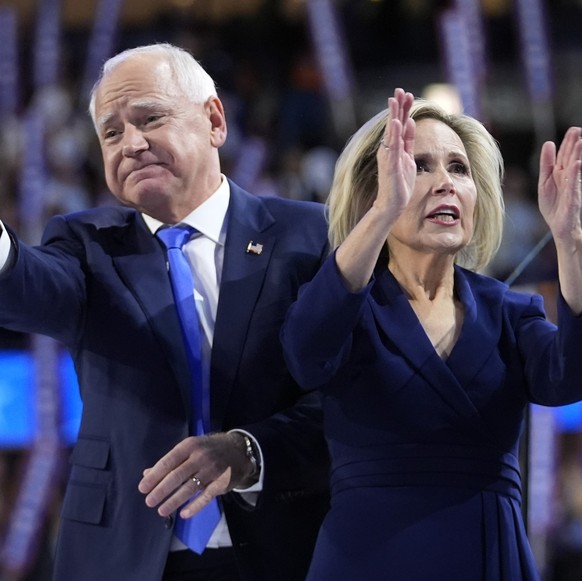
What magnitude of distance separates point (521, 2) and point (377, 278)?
506 cm

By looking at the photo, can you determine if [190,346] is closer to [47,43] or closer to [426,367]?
[426,367]

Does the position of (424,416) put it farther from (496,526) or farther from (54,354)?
(54,354)

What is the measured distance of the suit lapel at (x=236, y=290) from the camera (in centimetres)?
224

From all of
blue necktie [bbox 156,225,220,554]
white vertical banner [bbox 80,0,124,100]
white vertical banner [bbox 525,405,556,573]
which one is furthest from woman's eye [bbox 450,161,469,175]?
white vertical banner [bbox 80,0,124,100]

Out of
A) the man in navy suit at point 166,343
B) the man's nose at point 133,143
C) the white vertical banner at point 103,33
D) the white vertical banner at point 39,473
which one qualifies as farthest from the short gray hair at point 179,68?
the white vertical banner at point 103,33

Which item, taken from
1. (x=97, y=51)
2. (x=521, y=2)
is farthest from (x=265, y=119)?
(x=521, y=2)

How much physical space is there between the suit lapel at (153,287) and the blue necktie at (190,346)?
0.06 ft

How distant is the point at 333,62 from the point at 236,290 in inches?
193

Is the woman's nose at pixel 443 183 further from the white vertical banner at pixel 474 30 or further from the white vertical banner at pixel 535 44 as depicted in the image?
the white vertical banner at pixel 535 44

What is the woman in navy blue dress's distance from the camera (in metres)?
1.89

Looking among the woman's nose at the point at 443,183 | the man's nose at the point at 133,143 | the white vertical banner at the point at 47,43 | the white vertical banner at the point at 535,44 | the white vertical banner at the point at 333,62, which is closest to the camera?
the woman's nose at the point at 443,183

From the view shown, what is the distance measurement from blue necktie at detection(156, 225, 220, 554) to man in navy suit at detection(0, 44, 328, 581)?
2 cm

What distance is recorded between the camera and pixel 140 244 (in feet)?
7.78

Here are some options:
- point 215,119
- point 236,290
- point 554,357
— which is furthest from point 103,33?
point 554,357
